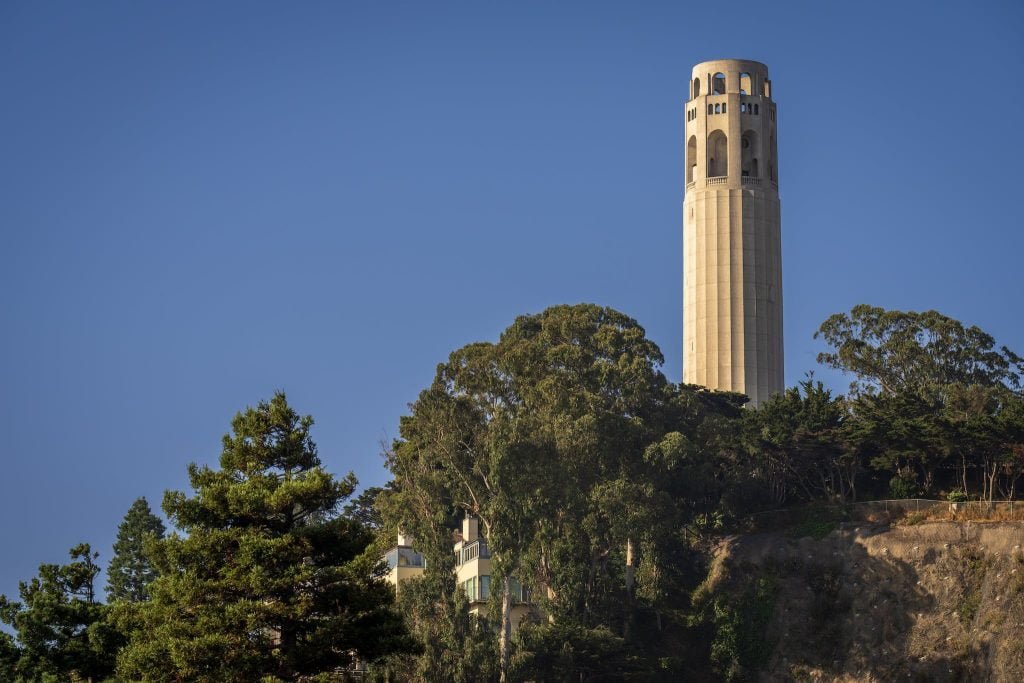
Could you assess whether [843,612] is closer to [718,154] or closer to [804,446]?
[804,446]

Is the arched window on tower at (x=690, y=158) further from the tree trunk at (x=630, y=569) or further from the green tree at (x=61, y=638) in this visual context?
the green tree at (x=61, y=638)

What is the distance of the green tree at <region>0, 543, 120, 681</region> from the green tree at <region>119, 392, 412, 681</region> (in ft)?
12.0

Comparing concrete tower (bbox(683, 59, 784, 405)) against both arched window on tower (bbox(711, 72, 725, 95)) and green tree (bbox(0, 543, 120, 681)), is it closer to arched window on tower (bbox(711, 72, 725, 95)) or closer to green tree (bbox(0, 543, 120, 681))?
arched window on tower (bbox(711, 72, 725, 95))

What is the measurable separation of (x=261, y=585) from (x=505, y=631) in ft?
89.4

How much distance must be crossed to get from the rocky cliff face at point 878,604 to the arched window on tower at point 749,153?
2766 cm

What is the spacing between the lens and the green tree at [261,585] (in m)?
46.7

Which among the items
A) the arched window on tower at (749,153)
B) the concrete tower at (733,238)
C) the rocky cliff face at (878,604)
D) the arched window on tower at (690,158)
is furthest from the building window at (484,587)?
the arched window on tower at (690,158)

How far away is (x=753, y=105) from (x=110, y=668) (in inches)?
2330

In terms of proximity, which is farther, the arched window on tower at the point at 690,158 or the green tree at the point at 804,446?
the arched window on tower at the point at 690,158

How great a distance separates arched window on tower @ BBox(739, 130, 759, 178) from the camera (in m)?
103

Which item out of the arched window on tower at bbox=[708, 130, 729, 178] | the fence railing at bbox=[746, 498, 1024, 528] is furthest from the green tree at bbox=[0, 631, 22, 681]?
the arched window on tower at bbox=[708, 130, 729, 178]

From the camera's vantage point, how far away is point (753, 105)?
10294 cm

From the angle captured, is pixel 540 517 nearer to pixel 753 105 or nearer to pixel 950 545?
pixel 950 545

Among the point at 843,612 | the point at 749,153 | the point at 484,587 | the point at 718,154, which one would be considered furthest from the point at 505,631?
the point at 749,153
